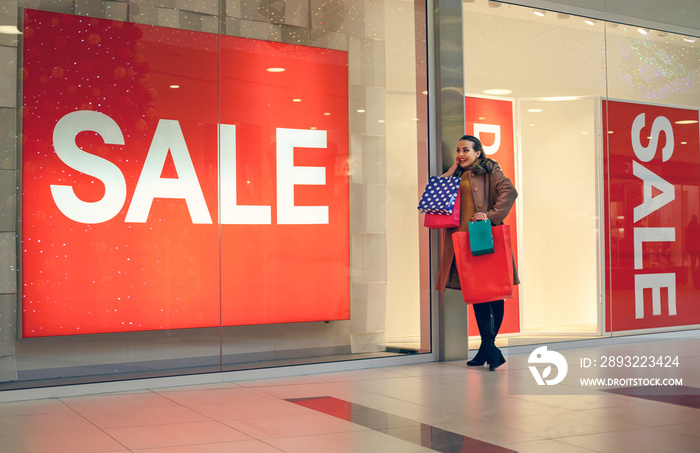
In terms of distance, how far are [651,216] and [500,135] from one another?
1915 mm

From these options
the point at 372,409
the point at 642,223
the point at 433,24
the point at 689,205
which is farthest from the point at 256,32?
the point at 689,205

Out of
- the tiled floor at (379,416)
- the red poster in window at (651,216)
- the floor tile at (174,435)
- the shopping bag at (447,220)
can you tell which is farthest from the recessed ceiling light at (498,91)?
the floor tile at (174,435)

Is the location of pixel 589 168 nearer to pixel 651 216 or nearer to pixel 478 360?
pixel 651 216

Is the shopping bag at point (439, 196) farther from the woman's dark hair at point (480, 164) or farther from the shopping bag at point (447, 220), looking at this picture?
the woman's dark hair at point (480, 164)

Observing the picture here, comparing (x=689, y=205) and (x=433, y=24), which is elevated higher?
(x=433, y=24)

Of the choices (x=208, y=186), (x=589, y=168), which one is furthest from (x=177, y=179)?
(x=589, y=168)

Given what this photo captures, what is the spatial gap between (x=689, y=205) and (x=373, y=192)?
151 inches

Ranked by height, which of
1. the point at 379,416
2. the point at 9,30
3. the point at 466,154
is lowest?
the point at 379,416

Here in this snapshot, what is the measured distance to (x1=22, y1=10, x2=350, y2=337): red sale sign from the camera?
192 inches

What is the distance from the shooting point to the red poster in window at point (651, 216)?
741 cm

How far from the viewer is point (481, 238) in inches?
217

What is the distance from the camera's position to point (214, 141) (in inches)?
213

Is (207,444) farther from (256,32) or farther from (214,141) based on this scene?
(256,32)

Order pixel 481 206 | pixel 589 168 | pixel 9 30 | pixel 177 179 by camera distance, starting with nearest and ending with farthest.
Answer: pixel 9 30 → pixel 177 179 → pixel 481 206 → pixel 589 168
